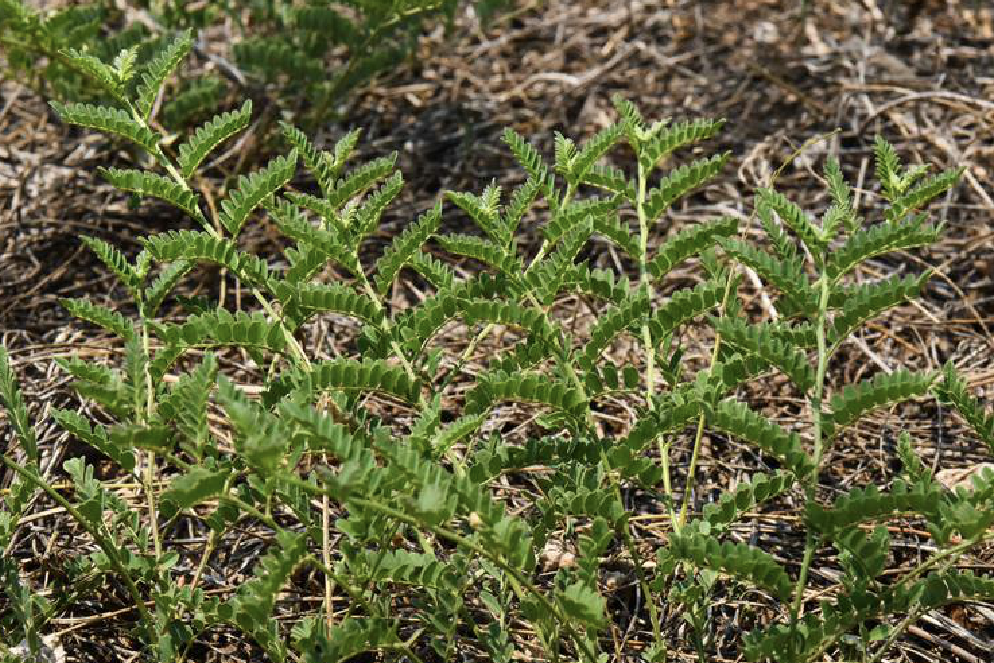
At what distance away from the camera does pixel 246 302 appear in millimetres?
2973

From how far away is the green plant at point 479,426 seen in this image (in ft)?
4.73

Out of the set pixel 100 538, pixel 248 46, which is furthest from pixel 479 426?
pixel 248 46

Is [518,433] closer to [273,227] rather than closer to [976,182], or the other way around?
[273,227]

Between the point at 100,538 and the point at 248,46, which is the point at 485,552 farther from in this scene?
the point at 248,46

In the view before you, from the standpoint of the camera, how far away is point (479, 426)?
173cm

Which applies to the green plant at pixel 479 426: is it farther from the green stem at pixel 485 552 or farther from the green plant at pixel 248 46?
the green plant at pixel 248 46

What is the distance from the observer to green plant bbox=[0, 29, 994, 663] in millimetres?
1440

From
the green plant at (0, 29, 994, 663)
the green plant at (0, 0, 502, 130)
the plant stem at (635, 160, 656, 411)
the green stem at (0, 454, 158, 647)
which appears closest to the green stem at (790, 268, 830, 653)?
the green plant at (0, 29, 994, 663)

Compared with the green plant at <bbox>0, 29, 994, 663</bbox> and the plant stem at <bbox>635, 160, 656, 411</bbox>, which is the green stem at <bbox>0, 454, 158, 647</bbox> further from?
the plant stem at <bbox>635, 160, 656, 411</bbox>

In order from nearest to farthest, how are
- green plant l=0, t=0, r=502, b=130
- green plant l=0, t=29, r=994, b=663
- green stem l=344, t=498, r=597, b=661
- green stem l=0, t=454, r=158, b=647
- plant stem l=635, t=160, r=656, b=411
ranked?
1. green stem l=344, t=498, r=597, b=661
2. green plant l=0, t=29, r=994, b=663
3. green stem l=0, t=454, r=158, b=647
4. plant stem l=635, t=160, r=656, b=411
5. green plant l=0, t=0, r=502, b=130

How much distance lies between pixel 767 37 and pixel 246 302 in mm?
2137

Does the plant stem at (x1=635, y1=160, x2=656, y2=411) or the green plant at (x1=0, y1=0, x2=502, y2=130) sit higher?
the green plant at (x1=0, y1=0, x2=502, y2=130)

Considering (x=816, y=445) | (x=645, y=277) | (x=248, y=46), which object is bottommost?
(x=816, y=445)

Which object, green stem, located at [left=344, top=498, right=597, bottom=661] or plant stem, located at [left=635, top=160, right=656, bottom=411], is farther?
plant stem, located at [left=635, top=160, right=656, bottom=411]
